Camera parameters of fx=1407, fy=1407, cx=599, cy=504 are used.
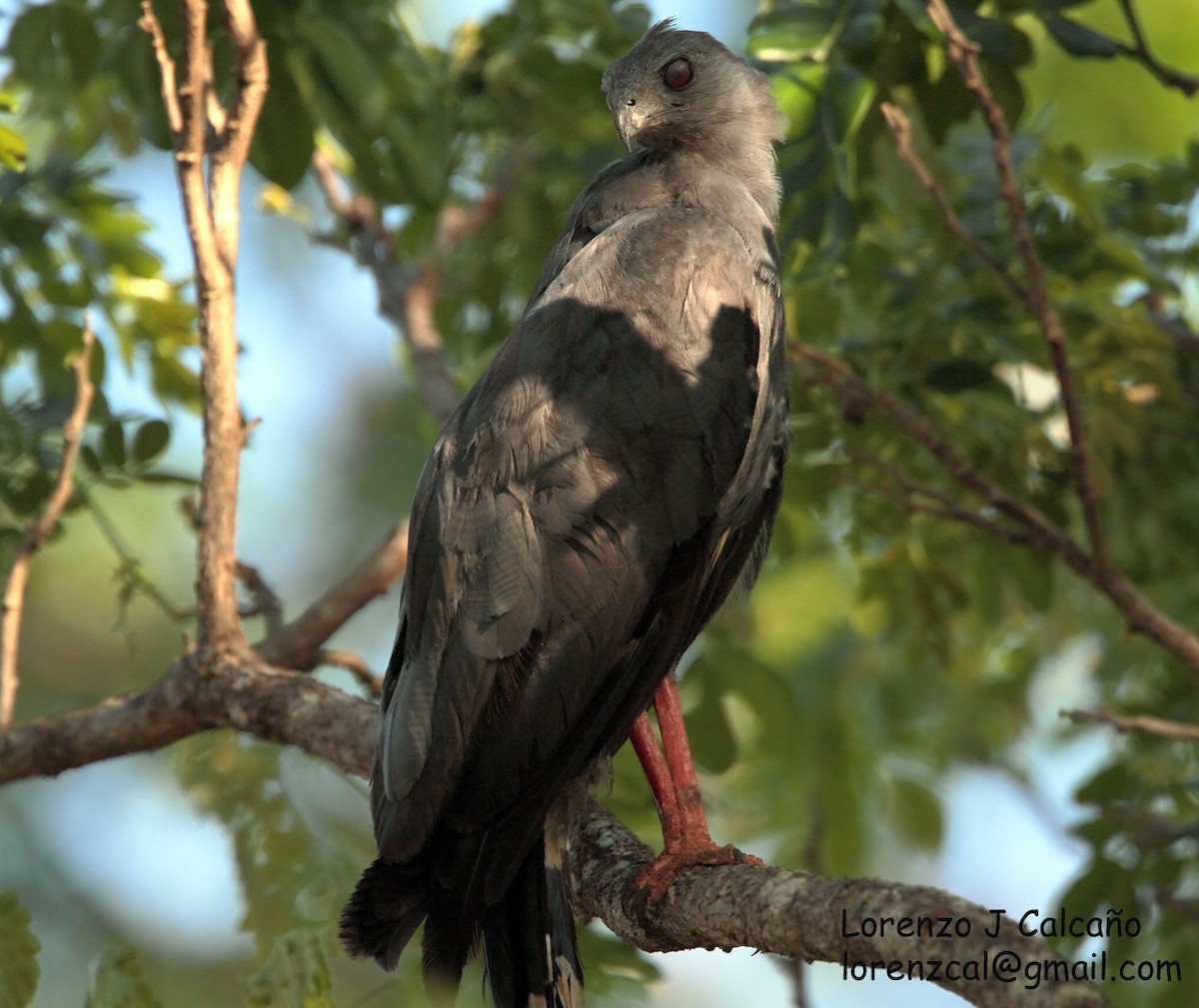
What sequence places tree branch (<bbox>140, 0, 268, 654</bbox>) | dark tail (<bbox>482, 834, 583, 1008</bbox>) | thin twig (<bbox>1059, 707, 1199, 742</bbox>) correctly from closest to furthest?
dark tail (<bbox>482, 834, 583, 1008</bbox>)
thin twig (<bbox>1059, 707, 1199, 742</bbox>)
tree branch (<bbox>140, 0, 268, 654</bbox>)

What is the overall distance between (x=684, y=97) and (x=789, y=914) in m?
2.62

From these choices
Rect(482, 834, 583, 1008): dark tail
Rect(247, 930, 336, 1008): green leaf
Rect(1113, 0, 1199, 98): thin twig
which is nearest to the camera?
Rect(247, 930, 336, 1008): green leaf

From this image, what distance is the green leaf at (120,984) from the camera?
2990mm

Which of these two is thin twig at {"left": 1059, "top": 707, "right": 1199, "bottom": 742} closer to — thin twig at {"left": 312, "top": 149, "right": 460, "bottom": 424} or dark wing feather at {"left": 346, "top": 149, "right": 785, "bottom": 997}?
dark wing feather at {"left": 346, "top": 149, "right": 785, "bottom": 997}

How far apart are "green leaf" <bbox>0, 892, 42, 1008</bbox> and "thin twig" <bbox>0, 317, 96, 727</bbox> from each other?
0.82 m

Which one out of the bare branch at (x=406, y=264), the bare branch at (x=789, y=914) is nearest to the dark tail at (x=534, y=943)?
the bare branch at (x=789, y=914)

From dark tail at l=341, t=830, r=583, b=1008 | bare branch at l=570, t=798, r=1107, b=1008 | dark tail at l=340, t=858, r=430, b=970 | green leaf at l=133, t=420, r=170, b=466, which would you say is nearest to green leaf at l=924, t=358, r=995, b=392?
bare branch at l=570, t=798, r=1107, b=1008

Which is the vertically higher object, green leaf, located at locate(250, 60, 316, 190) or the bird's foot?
green leaf, located at locate(250, 60, 316, 190)

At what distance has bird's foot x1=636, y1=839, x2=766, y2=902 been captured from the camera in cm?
316

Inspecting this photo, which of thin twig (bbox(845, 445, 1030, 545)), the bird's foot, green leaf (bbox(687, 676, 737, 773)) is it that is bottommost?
the bird's foot

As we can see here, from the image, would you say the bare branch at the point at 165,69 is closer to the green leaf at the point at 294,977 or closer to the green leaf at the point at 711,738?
the green leaf at the point at 294,977

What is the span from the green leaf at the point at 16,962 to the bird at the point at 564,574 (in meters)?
0.98

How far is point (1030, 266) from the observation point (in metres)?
3.71

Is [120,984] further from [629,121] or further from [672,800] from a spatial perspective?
[629,121]
